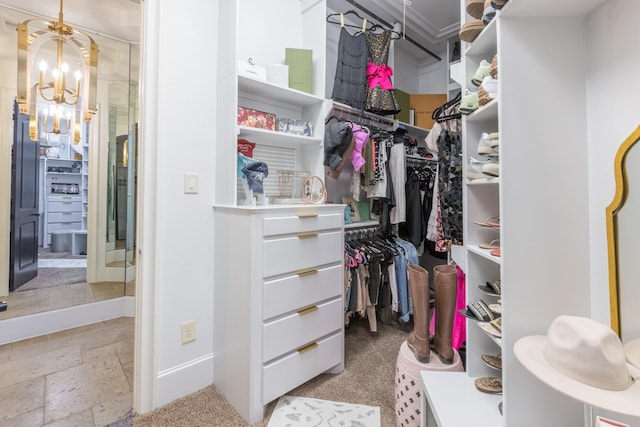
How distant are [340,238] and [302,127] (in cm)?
81

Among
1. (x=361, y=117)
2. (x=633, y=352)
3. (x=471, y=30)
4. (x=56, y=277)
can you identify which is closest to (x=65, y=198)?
(x=56, y=277)

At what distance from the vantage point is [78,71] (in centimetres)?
252

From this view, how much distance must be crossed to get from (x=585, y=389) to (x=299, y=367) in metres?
1.26

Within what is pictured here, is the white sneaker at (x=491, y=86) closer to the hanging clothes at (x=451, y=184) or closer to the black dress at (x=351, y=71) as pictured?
the hanging clothes at (x=451, y=184)

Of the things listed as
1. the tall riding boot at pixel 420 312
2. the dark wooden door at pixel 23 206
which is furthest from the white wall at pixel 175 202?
the dark wooden door at pixel 23 206

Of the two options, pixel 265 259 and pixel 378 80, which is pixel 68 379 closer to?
pixel 265 259

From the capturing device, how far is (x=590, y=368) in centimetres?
64

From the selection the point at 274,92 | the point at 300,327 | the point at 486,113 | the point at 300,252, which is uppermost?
the point at 274,92

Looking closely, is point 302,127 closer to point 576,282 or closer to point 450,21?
point 576,282

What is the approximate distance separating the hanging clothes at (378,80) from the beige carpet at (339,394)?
1892 millimetres

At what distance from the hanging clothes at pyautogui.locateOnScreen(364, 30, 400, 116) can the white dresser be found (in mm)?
1121

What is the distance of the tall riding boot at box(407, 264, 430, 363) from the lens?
1.32m

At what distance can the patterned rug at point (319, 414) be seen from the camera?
1389mm

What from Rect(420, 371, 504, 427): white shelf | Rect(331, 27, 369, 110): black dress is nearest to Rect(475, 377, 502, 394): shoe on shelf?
Rect(420, 371, 504, 427): white shelf
